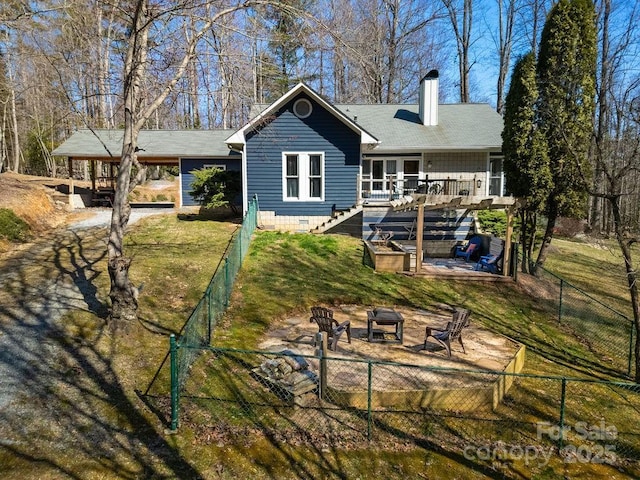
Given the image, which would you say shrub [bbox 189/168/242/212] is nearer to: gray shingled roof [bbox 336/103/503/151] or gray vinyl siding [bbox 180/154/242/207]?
gray vinyl siding [bbox 180/154/242/207]

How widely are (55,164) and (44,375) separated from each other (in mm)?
33009

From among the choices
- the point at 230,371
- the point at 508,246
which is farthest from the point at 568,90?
the point at 230,371

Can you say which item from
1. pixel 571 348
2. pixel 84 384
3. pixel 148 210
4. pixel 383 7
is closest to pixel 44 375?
pixel 84 384

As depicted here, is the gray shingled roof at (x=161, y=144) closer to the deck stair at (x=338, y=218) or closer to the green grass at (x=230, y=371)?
the deck stair at (x=338, y=218)

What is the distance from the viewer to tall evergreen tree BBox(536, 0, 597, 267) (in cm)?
1380

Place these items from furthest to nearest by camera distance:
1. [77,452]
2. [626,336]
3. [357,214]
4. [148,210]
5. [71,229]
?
[148,210] < [357,214] < [71,229] < [626,336] < [77,452]

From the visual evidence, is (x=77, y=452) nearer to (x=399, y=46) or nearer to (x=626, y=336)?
(x=626, y=336)

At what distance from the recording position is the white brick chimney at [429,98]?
21.6 metres

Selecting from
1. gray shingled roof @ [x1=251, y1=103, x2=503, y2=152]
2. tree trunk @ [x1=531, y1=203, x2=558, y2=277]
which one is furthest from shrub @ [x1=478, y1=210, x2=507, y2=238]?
tree trunk @ [x1=531, y1=203, x2=558, y2=277]

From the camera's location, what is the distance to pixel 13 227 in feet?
46.4

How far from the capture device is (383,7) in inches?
926

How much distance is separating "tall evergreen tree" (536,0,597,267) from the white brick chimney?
7.25 metres

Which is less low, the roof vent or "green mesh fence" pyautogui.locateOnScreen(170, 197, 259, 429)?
the roof vent

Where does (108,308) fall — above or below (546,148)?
below
